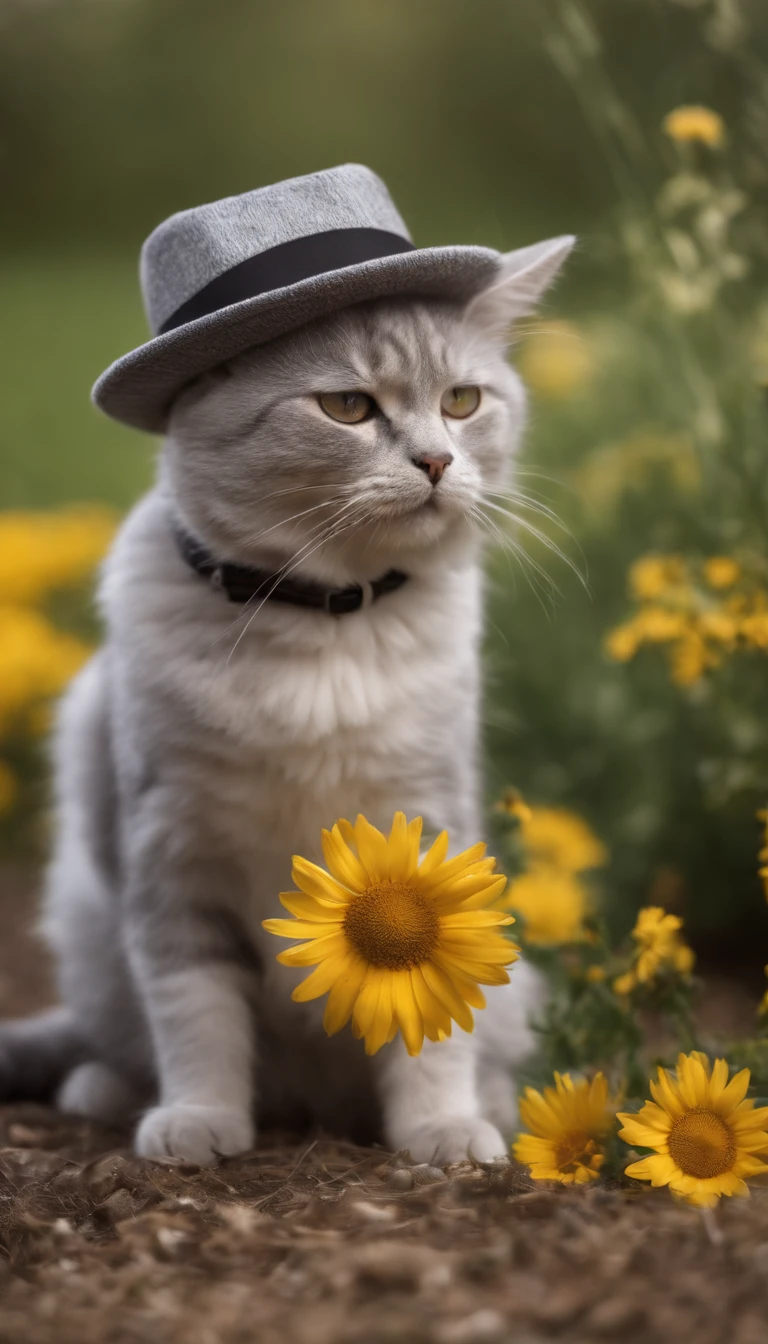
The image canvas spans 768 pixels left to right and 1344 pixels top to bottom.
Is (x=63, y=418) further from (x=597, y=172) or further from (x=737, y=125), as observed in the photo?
(x=737, y=125)

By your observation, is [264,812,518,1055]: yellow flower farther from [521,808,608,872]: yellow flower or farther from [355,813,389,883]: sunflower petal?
[521,808,608,872]: yellow flower

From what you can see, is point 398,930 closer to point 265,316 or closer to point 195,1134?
point 195,1134

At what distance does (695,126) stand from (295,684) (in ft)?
3.42

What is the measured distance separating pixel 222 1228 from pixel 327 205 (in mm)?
1157

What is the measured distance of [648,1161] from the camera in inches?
49.0

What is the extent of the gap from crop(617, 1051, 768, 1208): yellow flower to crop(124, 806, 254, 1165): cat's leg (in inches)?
22.7

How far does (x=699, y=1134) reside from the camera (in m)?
1.27

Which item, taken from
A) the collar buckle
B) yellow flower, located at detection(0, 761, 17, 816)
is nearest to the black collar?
the collar buckle

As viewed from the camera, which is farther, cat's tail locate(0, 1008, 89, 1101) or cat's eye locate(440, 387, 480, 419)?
cat's tail locate(0, 1008, 89, 1101)

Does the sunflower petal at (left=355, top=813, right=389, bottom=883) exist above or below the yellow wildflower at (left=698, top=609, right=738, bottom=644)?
below

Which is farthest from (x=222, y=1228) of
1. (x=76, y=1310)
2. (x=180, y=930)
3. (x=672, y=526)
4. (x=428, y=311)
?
(x=672, y=526)

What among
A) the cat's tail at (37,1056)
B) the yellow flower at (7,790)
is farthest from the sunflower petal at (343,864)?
the yellow flower at (7,790)

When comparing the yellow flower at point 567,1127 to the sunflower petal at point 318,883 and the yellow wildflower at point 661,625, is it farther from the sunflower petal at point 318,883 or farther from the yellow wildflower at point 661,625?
Result: the yellow wildflower at point 661,625

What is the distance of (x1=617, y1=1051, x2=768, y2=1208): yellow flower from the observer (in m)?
1.24
